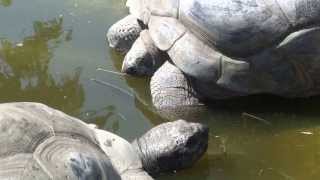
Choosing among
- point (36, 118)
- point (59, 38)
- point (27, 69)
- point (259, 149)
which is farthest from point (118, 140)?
point (59, 38)

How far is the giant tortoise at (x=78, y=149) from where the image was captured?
3516mm

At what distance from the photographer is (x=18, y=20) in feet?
22.1

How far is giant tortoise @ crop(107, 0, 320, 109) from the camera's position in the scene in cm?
504

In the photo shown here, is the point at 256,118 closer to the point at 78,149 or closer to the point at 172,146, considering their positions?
the point at 172,146

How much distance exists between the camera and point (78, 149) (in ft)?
12.2

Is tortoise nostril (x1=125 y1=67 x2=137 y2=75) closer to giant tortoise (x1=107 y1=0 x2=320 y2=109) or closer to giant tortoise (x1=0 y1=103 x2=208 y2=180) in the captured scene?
giant tortoise (x1=107 y1=0 x2=320 y2=109)

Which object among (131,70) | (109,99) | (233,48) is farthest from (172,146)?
(131,70)

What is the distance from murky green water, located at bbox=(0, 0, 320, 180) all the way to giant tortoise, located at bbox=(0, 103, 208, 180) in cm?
28

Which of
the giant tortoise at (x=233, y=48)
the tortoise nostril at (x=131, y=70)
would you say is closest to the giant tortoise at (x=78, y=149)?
the giant tortoise at (x=233, y=48)

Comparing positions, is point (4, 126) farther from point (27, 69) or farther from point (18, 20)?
point (18, 20)

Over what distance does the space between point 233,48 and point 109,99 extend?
41.9 inches

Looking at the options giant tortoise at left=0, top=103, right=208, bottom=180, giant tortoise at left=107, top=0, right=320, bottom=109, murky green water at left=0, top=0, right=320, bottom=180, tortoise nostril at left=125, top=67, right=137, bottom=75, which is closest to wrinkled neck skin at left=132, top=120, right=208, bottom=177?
giant tortoise at left=0, top=103, right=208, bottom=180

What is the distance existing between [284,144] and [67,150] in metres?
1.87

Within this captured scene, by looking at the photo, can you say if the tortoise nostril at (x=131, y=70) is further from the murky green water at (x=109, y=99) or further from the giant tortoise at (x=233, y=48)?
the giant tortoise at (x=233, y=48)
